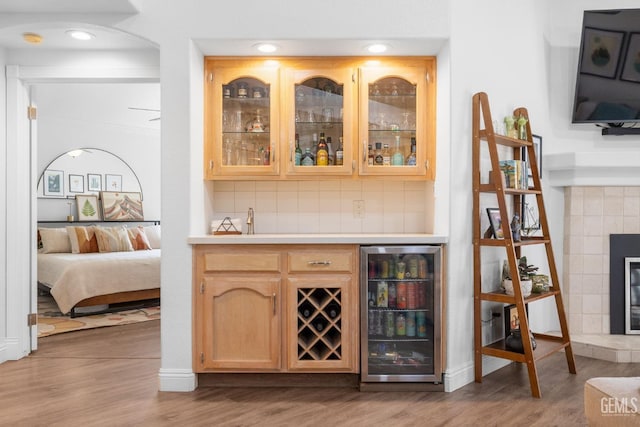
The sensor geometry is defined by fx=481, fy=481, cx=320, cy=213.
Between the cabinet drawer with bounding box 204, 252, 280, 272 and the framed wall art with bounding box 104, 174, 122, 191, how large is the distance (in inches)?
202

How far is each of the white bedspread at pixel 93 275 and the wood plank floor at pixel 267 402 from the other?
5.34 ft

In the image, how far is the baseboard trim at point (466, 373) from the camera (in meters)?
2.96

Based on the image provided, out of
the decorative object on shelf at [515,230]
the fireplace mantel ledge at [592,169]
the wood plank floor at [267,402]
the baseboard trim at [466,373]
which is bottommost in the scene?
the wood plank floor at [267,402]

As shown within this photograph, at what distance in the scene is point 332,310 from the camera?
2967mm

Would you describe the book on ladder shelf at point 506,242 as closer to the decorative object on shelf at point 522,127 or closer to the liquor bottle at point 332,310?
the decorative object on shelf at point 522,127

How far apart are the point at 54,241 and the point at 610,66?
6.38 m

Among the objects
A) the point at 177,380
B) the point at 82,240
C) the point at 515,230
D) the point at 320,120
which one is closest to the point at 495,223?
the point at 515,230

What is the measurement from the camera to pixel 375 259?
2973 mm

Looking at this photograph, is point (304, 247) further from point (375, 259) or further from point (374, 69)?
point (374, 69)

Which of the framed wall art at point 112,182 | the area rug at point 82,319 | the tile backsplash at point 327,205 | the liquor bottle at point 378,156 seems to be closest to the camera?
the liquor bottle at point 378,156

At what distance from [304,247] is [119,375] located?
159 centimetres

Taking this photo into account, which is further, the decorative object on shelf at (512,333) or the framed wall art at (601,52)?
the framed wall art at (601,52)

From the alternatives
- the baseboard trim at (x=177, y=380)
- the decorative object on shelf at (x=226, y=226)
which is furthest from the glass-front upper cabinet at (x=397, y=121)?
the baseboard trim at (x=177, y=380)

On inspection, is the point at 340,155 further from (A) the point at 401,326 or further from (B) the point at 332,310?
(A) the point at 401,326
